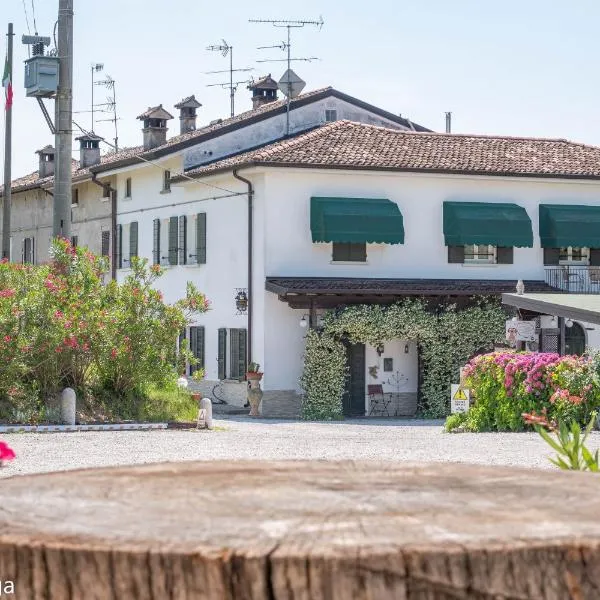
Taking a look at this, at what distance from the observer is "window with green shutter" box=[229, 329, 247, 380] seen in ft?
113

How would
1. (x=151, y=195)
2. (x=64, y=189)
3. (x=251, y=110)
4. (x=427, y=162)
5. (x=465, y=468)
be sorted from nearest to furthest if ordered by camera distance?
(x=465, y=468) < (x=64, y=189) < (x=427, y=162) < (x=151, y=195) < (x=251, y=110)

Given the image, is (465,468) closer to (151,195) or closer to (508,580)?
(508,580)

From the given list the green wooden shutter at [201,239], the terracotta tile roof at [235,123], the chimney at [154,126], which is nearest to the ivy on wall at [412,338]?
the green wooden shutter at [201,239]

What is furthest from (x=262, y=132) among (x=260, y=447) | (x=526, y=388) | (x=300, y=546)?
(x=300, y=546)

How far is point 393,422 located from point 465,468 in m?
26.2

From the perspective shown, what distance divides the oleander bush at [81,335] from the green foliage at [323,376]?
7.81 m

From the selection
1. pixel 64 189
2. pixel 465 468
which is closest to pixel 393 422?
pixel 64 189

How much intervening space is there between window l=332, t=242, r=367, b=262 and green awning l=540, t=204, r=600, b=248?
15.1 feet

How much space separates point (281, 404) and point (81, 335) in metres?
10.6

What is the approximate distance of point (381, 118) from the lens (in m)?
42.2

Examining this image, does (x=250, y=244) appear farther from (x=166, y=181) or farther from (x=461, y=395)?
(x=461, y=395)

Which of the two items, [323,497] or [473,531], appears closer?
[473,531]

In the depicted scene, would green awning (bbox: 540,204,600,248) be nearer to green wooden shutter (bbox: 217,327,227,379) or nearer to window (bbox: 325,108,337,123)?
window (bbox: 325,108,337,123)

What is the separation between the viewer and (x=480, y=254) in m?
35.7
